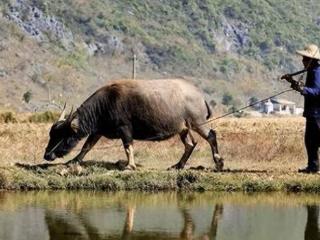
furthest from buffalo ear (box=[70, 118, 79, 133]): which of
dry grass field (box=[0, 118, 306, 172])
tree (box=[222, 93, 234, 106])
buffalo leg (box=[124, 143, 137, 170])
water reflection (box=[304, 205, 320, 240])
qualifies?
tree (box=[222, 93, 234, 106])

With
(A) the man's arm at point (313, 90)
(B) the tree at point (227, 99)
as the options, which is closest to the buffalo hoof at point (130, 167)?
(A) the man's arm at point (313, 90)

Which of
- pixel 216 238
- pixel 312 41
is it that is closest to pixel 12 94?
pixel 312 41

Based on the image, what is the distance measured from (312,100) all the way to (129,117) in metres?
3.75

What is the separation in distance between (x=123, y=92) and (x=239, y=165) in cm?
361

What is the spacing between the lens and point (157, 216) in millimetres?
12258

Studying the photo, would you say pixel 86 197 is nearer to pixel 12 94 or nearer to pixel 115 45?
pixel 12 94

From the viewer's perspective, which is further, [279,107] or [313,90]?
[279,107]

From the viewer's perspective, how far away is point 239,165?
1936 centimetres

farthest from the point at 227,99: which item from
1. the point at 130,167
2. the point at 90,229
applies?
the point at 90,229

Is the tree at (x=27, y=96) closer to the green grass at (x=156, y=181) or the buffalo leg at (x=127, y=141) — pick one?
the buffalo leg at (x=127, y=141)

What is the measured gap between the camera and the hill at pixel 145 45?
101 m

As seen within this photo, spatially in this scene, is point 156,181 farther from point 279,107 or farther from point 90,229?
point 279,107

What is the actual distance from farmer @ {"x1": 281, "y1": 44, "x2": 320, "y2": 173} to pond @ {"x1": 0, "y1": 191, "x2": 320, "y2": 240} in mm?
1591

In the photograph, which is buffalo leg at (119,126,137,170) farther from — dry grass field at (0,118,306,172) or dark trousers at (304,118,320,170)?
dark trousers at (304,118,320,170)
